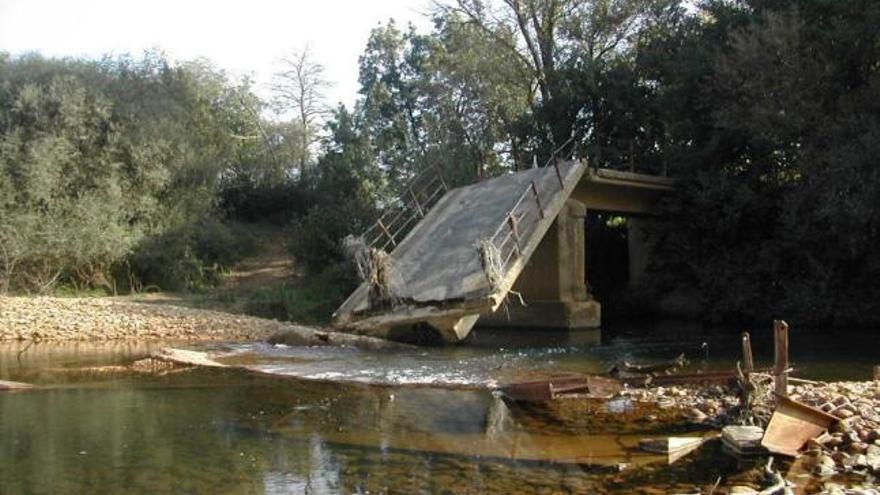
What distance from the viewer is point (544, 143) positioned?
116ft

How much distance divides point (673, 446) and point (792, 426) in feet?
4.92

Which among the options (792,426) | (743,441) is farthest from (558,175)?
(743,441)

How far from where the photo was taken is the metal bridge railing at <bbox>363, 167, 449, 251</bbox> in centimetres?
2911

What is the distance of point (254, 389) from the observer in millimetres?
15188

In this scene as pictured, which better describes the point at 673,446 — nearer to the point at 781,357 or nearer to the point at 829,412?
the point at 781,357

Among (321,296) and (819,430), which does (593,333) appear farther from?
(819,430)

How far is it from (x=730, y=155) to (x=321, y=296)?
15.5 meters

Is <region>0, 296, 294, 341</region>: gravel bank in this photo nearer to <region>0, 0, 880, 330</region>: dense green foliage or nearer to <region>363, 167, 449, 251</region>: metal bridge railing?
<region>0, 0, 880, 330</region>: dense green foliage

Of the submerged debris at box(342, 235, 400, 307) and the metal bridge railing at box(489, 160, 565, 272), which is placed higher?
the metal bridge railing at box(489, 160, 565, 272)

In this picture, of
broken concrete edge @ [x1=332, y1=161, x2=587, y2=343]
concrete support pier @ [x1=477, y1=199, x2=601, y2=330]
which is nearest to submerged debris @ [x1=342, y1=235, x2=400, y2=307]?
broken concrete edge @ [x1=332, y1=161, x2=587, y2=343]

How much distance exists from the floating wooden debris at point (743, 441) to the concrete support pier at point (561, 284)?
1577 centimetres

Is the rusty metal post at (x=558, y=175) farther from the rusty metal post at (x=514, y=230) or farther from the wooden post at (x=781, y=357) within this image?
the wooden post at (x=781, y=357)

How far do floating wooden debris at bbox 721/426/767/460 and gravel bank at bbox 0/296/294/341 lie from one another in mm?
13980

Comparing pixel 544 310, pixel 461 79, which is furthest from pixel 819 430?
pixel 461 79
